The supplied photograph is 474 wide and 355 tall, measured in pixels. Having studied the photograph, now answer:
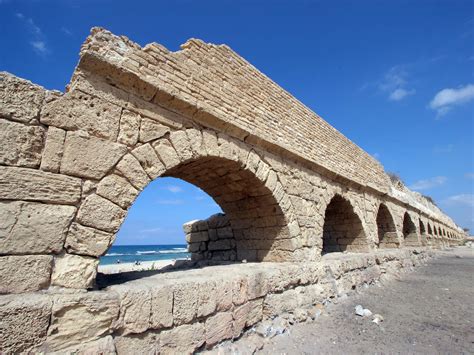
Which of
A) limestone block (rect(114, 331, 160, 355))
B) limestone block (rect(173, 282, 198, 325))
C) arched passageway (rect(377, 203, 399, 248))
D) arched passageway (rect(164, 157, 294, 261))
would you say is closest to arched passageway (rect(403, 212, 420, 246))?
arched passageway (rect(377, 203, 399, 248))

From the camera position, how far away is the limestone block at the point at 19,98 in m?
2.12

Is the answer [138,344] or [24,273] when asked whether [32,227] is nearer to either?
[24,273]

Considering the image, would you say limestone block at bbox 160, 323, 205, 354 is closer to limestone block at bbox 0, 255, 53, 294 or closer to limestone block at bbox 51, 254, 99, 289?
limestone block at bbox 51, 254, 99, 289

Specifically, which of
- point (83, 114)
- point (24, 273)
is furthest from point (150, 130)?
point (24, 273)

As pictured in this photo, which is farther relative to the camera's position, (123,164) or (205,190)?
(205,190)

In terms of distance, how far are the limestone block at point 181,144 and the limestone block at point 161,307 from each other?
1399 mm

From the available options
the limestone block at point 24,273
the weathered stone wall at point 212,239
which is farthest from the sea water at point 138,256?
the limestone block at point 24,273

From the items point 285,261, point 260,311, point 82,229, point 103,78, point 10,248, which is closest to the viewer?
point 10,248

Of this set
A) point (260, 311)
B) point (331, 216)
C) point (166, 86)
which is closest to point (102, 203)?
point (166, 86)

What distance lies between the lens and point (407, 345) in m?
3.16

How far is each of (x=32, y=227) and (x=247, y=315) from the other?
243 cm

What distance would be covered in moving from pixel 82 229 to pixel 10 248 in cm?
48

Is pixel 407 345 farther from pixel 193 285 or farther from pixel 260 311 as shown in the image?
pixel 193 285

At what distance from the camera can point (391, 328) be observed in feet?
12.1
